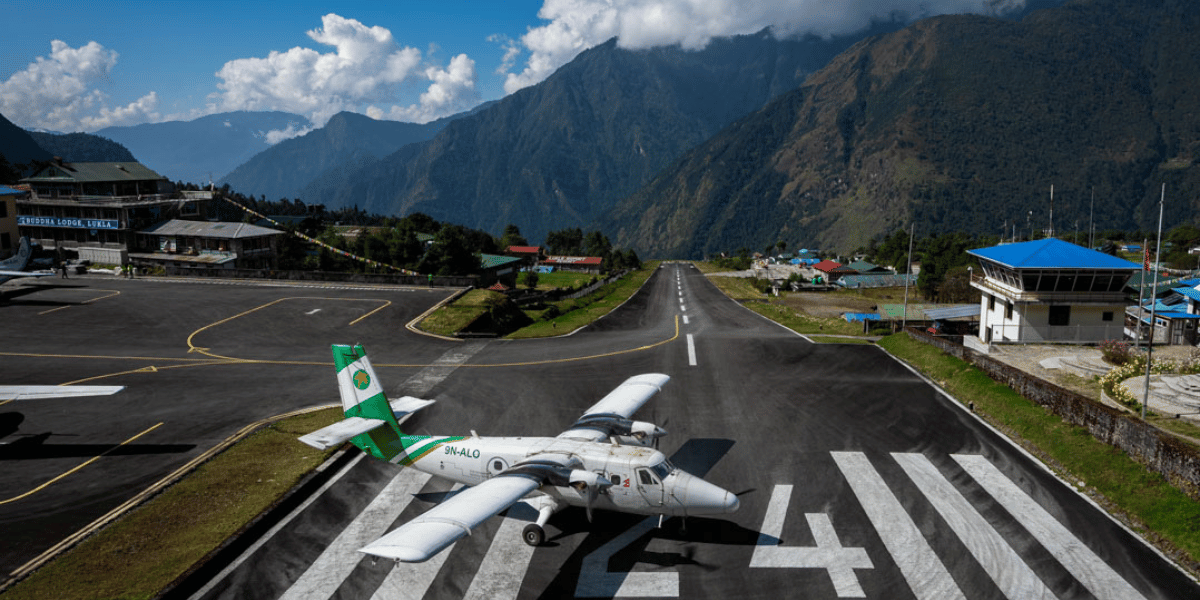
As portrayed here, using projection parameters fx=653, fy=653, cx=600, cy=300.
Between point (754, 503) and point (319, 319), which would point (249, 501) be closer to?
point (754, 503)

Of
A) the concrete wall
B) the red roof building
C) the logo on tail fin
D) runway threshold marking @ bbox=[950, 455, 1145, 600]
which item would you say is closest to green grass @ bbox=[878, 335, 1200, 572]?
the concrete wall

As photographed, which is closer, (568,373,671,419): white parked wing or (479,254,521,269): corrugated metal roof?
(568,373,671,419): white parked wing

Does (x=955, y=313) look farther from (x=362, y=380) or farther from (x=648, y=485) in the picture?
(x=362, y=380)

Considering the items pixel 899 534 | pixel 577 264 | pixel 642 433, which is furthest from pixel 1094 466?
pixel 577 264

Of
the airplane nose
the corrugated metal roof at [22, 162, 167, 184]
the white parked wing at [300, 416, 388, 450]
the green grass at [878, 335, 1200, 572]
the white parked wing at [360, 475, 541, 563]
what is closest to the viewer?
the white parked wing at [360, 475, 541, 563]

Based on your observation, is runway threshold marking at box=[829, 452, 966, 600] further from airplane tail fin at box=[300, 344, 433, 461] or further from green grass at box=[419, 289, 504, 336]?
green grass at box=[419, 289, 504, 336]

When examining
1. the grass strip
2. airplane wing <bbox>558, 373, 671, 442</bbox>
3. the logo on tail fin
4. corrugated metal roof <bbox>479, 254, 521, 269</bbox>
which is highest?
corrugated metal roof <bbox>479, 254, 521, 269</bbox>
